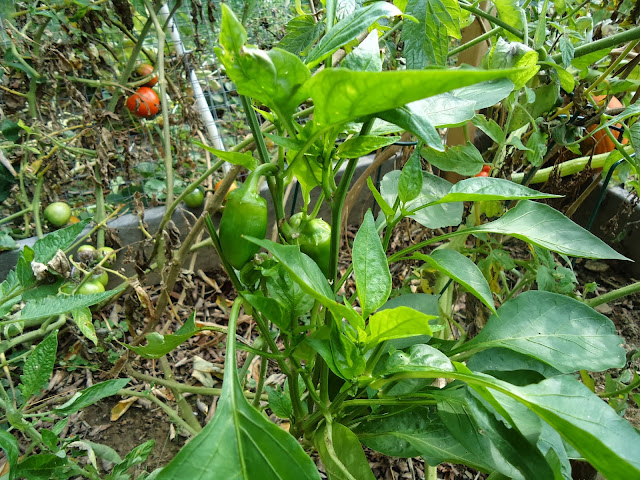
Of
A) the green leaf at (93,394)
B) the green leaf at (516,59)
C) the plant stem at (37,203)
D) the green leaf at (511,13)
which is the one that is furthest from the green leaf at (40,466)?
the plant stem at (37,203)

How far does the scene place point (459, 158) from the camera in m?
0.68

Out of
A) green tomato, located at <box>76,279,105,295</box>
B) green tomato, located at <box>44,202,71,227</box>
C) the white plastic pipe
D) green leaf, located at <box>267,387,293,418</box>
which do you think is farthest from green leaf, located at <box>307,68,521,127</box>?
green tomato, located at <box>44,202,71,227</box>

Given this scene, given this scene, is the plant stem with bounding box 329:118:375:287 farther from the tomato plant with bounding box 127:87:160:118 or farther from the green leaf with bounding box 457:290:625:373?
the tomato plant with bounding box 127:87:160:118

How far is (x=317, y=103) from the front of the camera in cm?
31

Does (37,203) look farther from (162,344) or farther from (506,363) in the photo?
(506,363)

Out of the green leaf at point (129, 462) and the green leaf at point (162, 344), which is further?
the green leaf at point (129, 462)

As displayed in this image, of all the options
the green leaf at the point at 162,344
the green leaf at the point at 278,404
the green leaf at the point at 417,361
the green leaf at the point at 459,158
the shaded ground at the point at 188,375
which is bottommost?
the shaded ground at the point at 188,375

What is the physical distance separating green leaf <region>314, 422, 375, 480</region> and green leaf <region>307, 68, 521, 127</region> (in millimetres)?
371

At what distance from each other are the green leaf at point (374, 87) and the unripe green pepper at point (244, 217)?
104 mm

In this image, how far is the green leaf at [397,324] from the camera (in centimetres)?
38

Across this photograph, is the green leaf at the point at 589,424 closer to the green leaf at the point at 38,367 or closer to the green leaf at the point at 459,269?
the green leaf at the point at 459,269

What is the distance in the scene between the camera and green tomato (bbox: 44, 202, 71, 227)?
1.44 m

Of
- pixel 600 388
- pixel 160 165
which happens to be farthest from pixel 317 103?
pixel 160 165

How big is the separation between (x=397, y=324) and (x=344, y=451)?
0.21 meters
